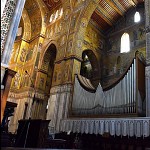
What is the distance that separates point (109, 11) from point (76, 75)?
8401 mm

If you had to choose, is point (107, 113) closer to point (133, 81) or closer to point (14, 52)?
point (133, 81)

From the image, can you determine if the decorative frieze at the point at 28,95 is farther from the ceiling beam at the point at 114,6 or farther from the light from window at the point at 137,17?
the light from window at the point at 137,17

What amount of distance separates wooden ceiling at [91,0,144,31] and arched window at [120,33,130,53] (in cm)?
237

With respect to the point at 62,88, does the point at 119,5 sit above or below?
above

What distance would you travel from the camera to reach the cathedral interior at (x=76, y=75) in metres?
8.70

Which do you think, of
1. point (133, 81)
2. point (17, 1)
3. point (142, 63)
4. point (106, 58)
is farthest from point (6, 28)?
point (106, 58)

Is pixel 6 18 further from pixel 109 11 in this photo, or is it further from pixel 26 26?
pixel 26 26

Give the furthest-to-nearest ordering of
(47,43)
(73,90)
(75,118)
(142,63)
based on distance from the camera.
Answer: (47,43) → (73,90) → (75,118) → (142,63)

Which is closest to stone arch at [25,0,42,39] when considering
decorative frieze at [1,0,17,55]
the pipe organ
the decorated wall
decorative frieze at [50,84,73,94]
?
the decorated wall

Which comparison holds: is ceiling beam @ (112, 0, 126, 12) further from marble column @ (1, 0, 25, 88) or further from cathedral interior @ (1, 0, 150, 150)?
marble column @ (1, 0, 25, 88)

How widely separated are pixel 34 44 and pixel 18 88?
4.66 meters

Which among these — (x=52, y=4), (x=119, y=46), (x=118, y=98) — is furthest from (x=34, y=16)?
(x=118, y=98)

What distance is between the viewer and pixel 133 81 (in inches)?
414

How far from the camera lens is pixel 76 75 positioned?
46.6ft
